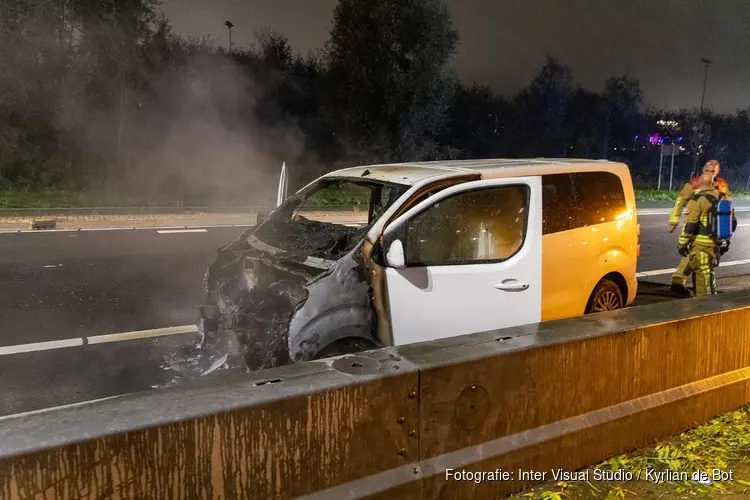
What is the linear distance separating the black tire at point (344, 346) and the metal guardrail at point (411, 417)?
1068 millimetres

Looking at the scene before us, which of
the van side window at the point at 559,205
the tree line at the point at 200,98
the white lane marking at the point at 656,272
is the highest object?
the tree line at the point at 200,98

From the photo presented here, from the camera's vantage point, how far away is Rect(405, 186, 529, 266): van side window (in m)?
4.30

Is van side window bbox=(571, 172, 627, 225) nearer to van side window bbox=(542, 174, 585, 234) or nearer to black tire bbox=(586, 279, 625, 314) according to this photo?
van side window bbox=(542, 174, 585, 234)

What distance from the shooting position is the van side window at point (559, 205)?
16.3 ft

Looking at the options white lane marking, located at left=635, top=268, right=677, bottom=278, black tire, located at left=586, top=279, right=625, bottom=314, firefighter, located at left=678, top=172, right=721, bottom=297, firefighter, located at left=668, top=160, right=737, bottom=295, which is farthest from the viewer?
Result: white lane marking, located at left=635, top=268, right=677, bottom=278

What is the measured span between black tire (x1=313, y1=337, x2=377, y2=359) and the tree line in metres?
18.6

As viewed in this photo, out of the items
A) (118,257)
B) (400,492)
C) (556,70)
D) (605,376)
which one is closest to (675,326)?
(605,376)

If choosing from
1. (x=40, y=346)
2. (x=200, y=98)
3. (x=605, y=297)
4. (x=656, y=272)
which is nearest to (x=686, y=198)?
(x=656, y=272)

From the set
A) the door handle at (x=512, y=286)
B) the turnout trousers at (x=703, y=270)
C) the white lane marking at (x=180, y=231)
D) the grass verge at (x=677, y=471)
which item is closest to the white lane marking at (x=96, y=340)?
the door handle at (x=512, y=286)

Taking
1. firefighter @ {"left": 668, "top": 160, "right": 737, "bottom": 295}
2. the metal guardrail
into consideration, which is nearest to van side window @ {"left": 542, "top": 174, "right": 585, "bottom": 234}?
the metal guardrail

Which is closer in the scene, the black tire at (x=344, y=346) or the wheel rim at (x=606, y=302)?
the black tire at (x=344, y=346)

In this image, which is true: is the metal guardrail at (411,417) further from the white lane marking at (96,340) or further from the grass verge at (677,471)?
the white lane marking at (96,340)

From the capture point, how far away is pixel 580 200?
17.5 feet

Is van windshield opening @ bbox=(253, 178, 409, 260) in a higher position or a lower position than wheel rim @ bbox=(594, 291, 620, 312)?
higher
